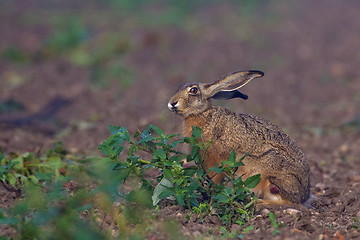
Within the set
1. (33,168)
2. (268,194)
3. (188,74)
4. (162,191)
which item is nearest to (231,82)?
(268,194)

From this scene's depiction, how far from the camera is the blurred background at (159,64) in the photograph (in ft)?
31.4

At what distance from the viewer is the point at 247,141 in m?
5.71

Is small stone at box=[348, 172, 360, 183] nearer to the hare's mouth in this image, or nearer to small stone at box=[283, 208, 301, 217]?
small stone at box=[283, 208, 301, 217]

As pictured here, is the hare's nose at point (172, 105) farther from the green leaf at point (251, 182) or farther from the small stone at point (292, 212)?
the small stone at point (292, 212)

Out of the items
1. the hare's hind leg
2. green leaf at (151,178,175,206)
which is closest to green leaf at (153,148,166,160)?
green leaf at (151,178,175,206)

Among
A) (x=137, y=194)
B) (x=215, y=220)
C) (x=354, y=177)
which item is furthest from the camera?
(x=354, y=177)

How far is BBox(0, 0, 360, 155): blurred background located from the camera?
9.56 meters

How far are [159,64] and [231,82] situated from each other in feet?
25.9

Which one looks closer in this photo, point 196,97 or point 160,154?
point 160,154

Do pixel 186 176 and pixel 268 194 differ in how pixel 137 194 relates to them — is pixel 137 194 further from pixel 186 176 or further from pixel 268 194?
pixel 268 194

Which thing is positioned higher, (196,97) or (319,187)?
(196,97)

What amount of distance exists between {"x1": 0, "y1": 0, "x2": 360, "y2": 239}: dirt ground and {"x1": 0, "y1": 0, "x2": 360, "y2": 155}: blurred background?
0.03m

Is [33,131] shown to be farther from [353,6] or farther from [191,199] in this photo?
[353,6]

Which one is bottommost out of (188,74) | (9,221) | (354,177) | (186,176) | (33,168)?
(33,168)
